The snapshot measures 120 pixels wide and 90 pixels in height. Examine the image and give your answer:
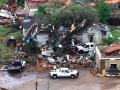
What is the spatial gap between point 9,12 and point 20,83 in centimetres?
2537

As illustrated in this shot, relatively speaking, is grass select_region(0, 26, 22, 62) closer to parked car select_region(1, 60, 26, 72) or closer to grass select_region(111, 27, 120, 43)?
parked car select_region(1, 60, 26, 72)

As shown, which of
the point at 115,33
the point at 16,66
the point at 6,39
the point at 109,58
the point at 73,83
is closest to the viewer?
the point at 73,83

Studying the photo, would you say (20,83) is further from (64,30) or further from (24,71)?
(64,30)

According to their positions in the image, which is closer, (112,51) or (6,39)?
(112,51)

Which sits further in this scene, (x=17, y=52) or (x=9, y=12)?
(x=9, y=12)

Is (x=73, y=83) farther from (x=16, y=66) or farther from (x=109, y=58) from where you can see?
(x=16, y=66)

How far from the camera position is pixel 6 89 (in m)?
44.3

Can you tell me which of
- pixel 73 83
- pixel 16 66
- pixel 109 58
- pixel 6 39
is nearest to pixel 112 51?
pixel 109 58

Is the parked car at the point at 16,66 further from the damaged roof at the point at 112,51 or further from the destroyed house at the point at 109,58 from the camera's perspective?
the damaged roof at the point at 112,51

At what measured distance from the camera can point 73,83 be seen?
1812 inches

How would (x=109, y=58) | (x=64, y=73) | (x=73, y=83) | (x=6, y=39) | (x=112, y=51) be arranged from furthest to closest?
(x=6, y=39) < (x=112, y=51) < (x=109, y=58) < (x=64, y=73) < (x=73, y=83)

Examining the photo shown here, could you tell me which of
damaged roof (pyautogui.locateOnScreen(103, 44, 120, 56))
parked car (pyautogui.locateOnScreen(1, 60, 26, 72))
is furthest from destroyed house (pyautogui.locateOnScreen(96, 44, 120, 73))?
parked car (pyautogui.locateOnScreen(1, 60, 26, 72))

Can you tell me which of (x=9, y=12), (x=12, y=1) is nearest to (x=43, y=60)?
(x=9, y=12)

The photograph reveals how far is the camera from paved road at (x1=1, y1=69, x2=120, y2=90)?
1766 inches
